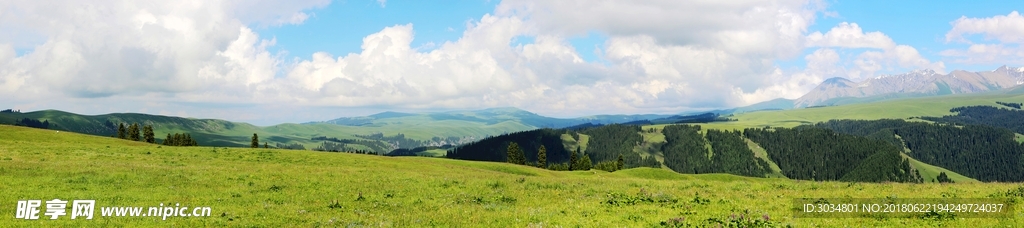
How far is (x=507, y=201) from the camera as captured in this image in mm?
25406

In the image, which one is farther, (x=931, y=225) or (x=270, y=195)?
(x=270, y=195)

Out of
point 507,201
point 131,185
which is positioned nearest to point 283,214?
point 507,201

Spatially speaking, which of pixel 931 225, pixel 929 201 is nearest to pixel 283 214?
pixel 931 225

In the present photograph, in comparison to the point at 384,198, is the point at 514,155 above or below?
below

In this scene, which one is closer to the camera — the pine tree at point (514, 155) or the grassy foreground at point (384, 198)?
the grassy foreground at point (384, 198)

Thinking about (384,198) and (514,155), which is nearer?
(384,198)

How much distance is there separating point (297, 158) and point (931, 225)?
55.8 metres

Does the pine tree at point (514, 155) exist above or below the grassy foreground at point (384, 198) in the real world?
below

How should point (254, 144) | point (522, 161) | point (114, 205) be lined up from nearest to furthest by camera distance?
point (114, 205), point (254, 144), point (522, 161)

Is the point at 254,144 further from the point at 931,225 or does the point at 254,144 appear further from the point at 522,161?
the point at 931,225

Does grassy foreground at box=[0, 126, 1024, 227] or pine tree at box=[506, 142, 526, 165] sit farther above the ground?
grassy foreground at box=[0, 126, 1024, 227]

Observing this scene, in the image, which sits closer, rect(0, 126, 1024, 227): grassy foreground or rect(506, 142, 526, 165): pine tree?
rect(0, 126, 1024, 227): grassy foreground

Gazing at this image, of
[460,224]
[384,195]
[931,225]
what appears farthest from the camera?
[384,195]

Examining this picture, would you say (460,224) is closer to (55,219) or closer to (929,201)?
(55,219)
